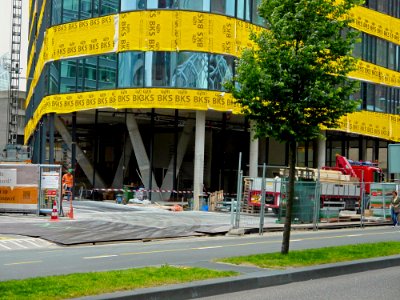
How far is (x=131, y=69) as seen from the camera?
124 ft

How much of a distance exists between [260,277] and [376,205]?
22465mm

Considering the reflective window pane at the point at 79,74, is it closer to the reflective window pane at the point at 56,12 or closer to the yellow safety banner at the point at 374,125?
the reflective window pane at the point at 56,12

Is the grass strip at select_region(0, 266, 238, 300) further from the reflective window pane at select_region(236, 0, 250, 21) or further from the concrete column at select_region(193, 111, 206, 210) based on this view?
the reflective window pane at select_region(236, 0, 250, 21)

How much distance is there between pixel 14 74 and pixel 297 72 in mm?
75266

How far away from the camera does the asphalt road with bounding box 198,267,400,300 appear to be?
9.09 metres

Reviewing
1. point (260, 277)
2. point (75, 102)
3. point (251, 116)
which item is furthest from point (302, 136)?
point (75, 102)

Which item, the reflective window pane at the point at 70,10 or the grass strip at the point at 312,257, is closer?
the grass strip at the point at 312,257

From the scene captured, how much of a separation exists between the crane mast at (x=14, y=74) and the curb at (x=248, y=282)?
69.8 m

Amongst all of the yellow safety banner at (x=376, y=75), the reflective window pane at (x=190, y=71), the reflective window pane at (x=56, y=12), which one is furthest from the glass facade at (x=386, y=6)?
the reflective window pane at (x=56, y=12)

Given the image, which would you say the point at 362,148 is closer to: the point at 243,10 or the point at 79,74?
the point at 243,10

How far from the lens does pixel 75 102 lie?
40.2 meters

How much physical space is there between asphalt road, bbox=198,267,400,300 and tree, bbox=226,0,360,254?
2204mm

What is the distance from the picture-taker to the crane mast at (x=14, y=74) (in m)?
77.9

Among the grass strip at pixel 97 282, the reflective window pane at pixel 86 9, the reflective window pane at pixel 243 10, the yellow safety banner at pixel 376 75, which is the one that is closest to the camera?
the grass strip at pixel 97 282
